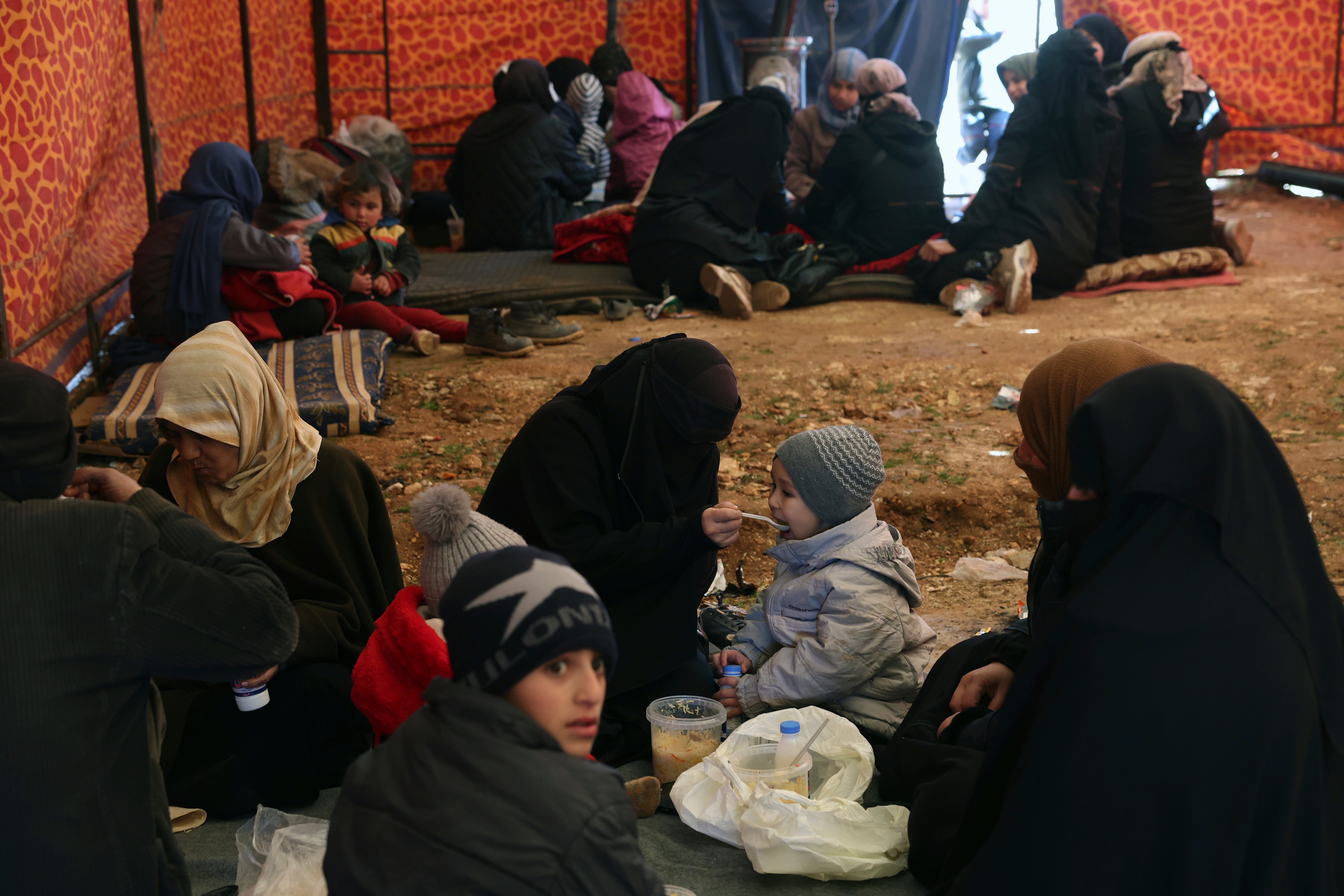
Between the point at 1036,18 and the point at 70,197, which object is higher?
the point at 1036,18

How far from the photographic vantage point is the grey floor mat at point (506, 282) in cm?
684

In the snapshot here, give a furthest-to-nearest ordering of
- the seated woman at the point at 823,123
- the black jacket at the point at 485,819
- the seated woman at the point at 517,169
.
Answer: the seated woman at the point at 517,169
the seated woman at the point at 823,123
the black jacket at the point at 485,819

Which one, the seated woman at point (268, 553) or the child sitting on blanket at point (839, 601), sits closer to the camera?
the seated woman at point (268, 553)

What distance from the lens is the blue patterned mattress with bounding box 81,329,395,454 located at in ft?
15.4

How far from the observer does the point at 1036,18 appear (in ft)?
34.1

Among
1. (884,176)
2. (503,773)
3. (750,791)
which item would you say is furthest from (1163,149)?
(503,773)

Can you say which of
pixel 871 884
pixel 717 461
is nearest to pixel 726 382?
pixel 717 461

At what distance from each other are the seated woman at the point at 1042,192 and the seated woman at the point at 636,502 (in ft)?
15.2

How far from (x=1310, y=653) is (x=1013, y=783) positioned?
0.45m

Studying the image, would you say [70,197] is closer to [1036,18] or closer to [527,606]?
[527,606]

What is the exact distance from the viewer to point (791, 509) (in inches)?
106

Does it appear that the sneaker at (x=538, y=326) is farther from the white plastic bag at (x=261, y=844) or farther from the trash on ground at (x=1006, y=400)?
the white plastic bag at (x=261, y=844)

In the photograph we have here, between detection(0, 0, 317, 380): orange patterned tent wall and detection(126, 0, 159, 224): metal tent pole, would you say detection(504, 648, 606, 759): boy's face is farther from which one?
detection(126, 0, 159, 224): metal tent pole

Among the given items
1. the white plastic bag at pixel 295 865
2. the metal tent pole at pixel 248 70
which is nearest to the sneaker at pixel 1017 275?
the metal tent pole at pixel 248 70
